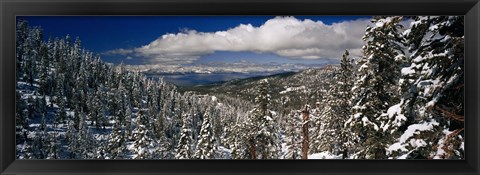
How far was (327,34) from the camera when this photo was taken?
4051 millimetres

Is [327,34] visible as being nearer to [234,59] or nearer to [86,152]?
[234,59]

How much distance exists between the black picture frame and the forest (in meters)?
0.12

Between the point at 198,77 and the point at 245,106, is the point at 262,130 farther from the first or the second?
the point at 198,77

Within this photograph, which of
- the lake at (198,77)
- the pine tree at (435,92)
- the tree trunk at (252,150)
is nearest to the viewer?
the pine tree at (435,92)

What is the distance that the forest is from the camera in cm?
371
